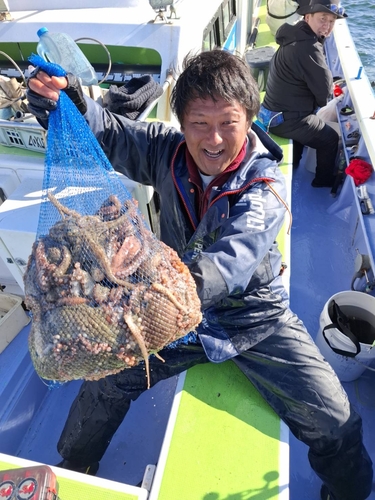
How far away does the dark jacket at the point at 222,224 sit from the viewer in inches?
66.7

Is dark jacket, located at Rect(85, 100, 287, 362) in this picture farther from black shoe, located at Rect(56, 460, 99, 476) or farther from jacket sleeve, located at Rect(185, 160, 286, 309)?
black shoe, located at Rect(56, 460, 99, 476)

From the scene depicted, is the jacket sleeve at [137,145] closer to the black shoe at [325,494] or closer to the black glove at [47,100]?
the black glove at [47,100]

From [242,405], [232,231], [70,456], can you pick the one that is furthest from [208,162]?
[70,456]

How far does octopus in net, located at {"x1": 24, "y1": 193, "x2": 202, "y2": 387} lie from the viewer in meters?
1.32

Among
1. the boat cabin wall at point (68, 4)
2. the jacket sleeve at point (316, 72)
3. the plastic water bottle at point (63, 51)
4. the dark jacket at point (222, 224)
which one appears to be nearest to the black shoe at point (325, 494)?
the dark jacket at point (222, 224)

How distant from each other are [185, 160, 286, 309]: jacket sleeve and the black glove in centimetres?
107

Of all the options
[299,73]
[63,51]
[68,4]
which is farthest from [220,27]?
[63,51]

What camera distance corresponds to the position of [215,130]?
201 cm

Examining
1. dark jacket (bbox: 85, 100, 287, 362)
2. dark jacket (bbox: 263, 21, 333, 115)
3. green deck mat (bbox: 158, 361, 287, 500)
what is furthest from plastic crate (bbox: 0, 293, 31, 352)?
dark jacket (bbox: 263, 21, 333, 115)

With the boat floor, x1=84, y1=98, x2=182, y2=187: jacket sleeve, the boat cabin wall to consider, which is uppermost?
the boat cabin wall

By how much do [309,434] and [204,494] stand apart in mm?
777

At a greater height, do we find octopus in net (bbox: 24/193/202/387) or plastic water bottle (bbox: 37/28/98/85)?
plastic water bottle (bbox: 37/28/98/85)

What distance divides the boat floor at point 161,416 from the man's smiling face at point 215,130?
1.86m

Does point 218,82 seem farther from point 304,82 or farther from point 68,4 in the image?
point 68,4
